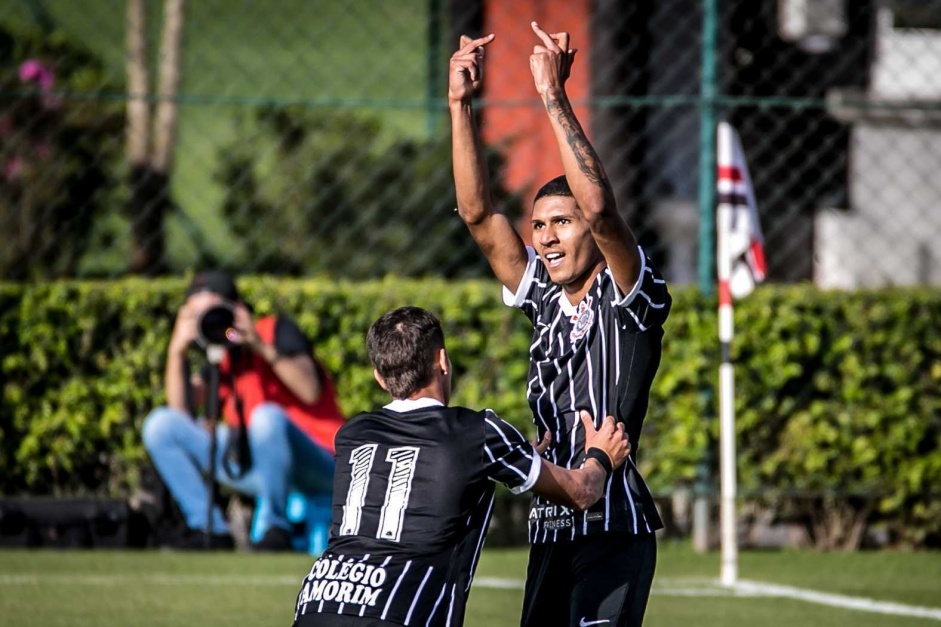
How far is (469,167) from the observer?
4320 mm

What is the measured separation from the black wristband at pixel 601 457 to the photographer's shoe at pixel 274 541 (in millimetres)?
4544

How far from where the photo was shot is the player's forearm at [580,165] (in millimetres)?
3896

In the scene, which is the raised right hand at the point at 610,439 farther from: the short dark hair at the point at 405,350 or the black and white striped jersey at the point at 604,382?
the short dark hair at the point at 405,350

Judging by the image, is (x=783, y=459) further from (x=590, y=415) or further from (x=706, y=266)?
(x=590, y=415)

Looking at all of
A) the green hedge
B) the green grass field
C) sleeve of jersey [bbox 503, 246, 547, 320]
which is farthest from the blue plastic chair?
sleeve of jersey [bbox 503, 246, 547, 320]

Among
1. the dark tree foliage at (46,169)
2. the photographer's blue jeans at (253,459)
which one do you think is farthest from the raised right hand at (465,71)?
the dark tree foliage at (46,169)

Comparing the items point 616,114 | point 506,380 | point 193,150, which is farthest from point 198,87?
point 506,380

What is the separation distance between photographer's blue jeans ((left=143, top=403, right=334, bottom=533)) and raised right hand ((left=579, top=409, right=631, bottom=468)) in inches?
170

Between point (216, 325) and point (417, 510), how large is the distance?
453cm

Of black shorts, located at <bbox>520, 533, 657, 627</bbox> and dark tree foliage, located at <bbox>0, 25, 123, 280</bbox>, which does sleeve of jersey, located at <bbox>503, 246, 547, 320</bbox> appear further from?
dark tree foliage, located at <bbox>0, 25, 123, 280</bbox>

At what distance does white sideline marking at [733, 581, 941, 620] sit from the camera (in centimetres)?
654

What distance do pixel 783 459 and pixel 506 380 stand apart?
5.47 ft

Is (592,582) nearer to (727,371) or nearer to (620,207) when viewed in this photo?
(727,371)

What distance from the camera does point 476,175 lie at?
4.34 meters
